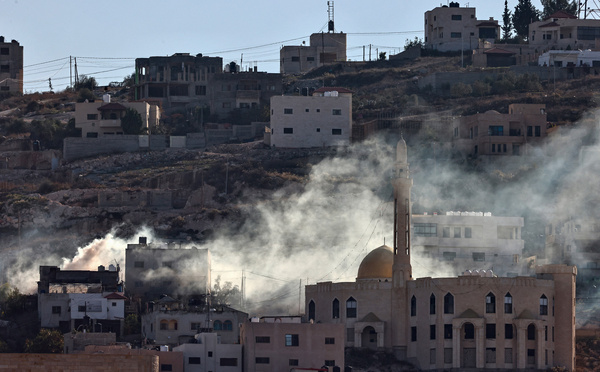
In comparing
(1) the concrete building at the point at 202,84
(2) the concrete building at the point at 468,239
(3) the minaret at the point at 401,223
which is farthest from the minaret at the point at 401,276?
(1) the concrete building at the point at 202,84

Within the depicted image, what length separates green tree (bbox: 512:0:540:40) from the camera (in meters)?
167

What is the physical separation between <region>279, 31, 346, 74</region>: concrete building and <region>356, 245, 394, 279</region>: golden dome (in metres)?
73.0

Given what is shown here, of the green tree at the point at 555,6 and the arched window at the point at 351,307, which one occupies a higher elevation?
the green tree at the point at 555,6

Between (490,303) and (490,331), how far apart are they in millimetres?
1365

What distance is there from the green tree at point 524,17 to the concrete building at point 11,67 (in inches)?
1844

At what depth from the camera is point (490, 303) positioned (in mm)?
85250

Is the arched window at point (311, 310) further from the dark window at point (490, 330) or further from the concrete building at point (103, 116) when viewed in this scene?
the concrete building at point (103, 116)

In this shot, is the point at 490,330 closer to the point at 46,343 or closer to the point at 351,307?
the point at 351,307

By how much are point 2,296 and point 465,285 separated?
2802 cm

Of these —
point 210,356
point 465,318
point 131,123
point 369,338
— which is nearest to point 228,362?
point 210,356

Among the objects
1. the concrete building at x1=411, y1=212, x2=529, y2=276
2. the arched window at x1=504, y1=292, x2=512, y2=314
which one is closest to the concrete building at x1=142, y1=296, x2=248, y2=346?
the arched window at x1=504, y1=292, x2=512, y2=314

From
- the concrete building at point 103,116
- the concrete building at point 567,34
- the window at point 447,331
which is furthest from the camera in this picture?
the concrete building at point 567,34

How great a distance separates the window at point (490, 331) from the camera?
85.2 m

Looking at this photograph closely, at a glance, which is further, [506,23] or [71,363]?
[506,23]
